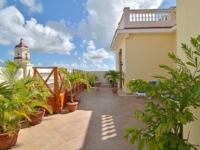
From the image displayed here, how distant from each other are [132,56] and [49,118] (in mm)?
5314

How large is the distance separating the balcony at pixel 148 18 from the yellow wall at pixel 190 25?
207 inches

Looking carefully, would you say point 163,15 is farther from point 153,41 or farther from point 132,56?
point 132,56

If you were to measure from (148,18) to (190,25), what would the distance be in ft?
20.0

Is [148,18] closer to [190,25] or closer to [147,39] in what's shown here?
[147,39]

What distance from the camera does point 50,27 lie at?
799 centimetres

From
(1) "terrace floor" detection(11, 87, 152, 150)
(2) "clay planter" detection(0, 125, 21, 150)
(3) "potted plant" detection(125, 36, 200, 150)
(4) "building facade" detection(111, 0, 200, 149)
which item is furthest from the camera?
(4) "building facade" detection(111, 0, 200, 149)

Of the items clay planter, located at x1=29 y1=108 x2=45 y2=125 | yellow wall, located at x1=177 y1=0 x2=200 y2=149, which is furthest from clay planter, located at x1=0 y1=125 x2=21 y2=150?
yellow wall, located at x1=177 y1=0 x2=200 y2=149

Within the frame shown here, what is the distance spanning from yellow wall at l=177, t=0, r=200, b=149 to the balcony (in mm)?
5251

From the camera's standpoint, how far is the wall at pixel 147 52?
270 inches

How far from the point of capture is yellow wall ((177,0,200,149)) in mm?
1616

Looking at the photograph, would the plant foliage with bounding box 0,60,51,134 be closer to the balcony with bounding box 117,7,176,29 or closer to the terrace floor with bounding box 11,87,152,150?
the terrace floor with bounding box 11,87,152,150

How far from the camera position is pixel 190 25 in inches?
70.2

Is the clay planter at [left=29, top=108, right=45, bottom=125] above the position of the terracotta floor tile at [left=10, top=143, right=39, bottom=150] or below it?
above

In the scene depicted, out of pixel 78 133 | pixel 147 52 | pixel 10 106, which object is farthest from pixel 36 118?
pixel 147 52
